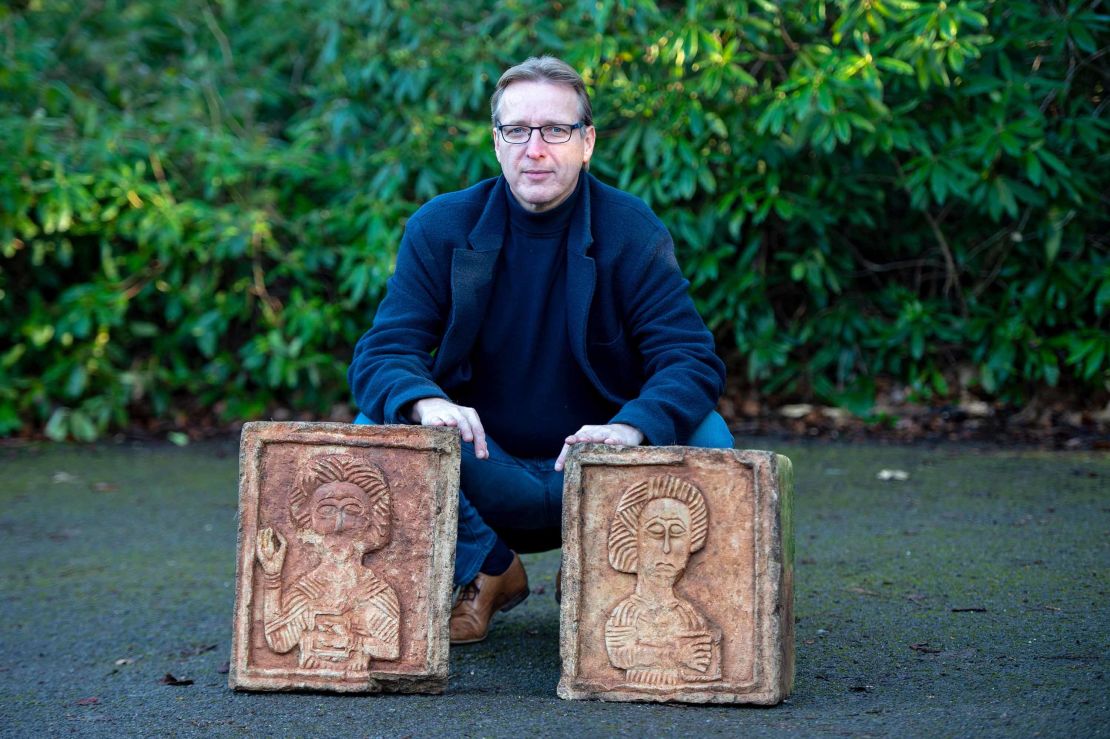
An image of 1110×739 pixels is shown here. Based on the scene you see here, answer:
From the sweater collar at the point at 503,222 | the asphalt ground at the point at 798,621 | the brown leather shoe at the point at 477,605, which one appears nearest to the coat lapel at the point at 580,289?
the sweater collar at the point at 503,222

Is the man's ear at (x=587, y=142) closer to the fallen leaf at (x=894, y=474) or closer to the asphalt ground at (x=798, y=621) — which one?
the asphalt ground at (x=798, y=621)

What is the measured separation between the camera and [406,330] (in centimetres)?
334

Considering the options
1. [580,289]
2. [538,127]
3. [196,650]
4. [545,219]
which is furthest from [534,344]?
[196,650]

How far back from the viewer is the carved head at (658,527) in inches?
114

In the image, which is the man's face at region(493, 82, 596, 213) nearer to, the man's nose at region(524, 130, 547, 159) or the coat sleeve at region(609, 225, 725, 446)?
the man's nose at region(524, 130, 547, 159)

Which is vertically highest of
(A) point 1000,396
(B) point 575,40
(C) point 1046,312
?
(B) point 575,40

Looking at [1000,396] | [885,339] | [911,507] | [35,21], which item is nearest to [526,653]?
Answer: [911,507]

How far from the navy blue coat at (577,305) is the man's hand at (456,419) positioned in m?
0.12

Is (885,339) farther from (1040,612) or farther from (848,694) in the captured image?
(848,694)

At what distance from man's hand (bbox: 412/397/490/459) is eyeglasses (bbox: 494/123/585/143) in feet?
2.41

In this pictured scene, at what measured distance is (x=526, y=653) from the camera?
345 centimetres

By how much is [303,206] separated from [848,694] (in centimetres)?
484

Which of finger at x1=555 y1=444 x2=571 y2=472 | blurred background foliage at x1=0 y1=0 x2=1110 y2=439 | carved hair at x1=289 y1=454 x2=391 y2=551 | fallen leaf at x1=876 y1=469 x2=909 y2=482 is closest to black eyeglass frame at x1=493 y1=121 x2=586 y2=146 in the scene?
finger at x1=555 y1=444 x2=571 y2=472

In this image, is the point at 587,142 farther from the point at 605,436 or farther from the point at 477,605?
the point at 477,605
